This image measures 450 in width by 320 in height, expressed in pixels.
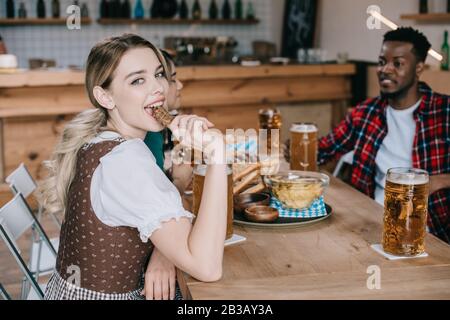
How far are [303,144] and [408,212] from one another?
0.89m

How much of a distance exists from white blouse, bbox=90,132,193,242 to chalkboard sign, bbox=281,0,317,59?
184 inches

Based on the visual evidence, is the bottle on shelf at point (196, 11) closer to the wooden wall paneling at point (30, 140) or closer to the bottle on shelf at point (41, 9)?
the bottle on shelf at point (41, 9)

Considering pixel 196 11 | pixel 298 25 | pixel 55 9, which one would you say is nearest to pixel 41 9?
pixel 55 9

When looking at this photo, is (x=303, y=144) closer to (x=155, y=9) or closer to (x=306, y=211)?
(x=306, y=211)

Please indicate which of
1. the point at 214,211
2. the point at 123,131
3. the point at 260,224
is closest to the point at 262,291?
the point at 214,211

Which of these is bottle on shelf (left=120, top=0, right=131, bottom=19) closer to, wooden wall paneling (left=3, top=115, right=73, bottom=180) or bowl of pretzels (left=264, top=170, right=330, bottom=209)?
wooden wall paneling (left=3, top=115, right=73, bottom=180)

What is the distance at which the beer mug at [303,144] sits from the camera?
2248 millimetres

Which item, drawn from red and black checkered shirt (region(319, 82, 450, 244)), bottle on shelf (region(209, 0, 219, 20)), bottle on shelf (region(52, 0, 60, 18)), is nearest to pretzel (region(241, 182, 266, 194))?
red and black checkered shirt (region(319, 82, 450, 244))

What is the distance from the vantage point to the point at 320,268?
131 centimetres

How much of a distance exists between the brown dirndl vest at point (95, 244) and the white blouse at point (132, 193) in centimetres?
2

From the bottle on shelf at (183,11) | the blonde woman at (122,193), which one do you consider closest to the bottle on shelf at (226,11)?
the bottle on shelf at (183,11)

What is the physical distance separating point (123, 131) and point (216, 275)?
0.51 metres

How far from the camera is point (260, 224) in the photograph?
1.61 m

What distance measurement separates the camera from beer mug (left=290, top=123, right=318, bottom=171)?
2.25 m
